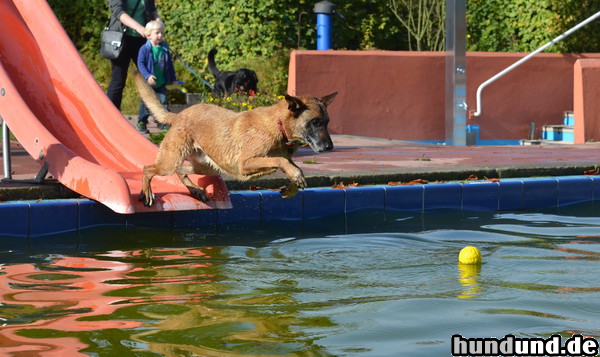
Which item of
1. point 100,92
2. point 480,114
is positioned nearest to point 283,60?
point 480,114

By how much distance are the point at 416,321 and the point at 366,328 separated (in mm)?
284

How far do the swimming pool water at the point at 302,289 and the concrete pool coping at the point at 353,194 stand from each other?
22cm

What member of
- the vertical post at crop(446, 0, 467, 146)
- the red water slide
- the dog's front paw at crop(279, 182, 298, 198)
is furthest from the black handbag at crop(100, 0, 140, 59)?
the vertical post at crop(446, 0, 467, 146)

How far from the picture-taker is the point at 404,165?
9336 mm

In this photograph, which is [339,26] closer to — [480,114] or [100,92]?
[480,114]

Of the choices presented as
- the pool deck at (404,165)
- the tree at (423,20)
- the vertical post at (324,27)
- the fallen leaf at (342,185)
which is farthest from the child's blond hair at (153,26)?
the tree at (423,20)

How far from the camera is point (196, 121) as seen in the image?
7.03 metres

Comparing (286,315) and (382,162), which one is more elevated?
(382,162)

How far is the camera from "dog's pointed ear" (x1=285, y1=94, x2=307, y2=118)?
6234mm

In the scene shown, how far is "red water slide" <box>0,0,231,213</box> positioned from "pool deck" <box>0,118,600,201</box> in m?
0.41

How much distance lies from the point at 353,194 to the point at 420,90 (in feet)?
22.0

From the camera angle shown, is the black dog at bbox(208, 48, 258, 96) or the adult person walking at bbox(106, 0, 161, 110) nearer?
the adult person walking at bbox(106, 0, 161, 110)

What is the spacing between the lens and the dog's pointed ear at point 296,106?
623cm

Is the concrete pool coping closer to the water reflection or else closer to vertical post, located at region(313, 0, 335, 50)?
the water reflection
